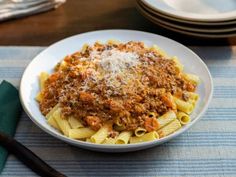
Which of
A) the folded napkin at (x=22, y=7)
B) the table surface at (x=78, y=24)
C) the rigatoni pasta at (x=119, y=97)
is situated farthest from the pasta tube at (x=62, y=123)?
the folded napkin at (x=22, y=7)

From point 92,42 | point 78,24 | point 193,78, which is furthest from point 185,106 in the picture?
point 78,24

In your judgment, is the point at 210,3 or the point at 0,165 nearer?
the point at 0,165

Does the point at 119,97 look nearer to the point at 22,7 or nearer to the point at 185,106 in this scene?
the point at 185,106

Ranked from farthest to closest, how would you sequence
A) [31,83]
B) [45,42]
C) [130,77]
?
[45,42] → [31,83] → [130,77]

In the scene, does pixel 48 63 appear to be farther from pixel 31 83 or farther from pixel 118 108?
pixel 118 108

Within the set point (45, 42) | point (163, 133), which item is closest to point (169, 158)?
point (163, 133)

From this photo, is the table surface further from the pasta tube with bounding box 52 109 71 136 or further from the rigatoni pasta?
the pasta tube with bounding box 52 109 71 136
